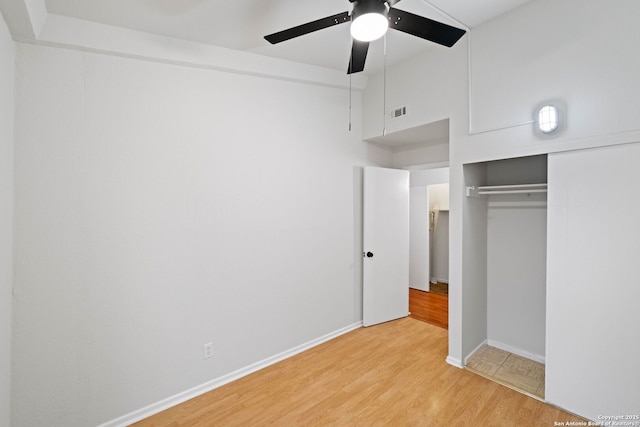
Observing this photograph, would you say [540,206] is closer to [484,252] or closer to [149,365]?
[484,252]

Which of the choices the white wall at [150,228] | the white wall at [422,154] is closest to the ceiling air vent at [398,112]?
the white wall at [422,154]

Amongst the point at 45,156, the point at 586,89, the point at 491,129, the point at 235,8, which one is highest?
the point at 235,8

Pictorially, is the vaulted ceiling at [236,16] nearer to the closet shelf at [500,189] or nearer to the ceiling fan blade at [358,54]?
the ceiling fan blade at [358,54]

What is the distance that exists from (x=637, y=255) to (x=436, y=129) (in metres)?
1.94

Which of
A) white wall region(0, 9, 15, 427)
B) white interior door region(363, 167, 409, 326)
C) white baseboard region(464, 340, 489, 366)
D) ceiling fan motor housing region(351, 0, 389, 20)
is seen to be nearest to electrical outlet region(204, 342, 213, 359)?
white wall region(0, 9, 15, 427)

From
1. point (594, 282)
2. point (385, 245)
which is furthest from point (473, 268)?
point (385, 245)

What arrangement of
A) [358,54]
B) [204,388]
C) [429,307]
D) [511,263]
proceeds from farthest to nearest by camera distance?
[429,307] < [511,263] < [204,388] < [358,54]

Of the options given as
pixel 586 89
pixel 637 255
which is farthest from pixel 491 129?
pixel 637 255

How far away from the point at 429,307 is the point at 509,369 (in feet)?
5.56

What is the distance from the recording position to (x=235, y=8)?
6.47 ft

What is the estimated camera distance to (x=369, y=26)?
1415 mm

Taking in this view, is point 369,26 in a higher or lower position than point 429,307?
higher

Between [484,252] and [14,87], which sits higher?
[14,87]

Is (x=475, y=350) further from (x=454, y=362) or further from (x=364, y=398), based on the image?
(x=364, y=398)
